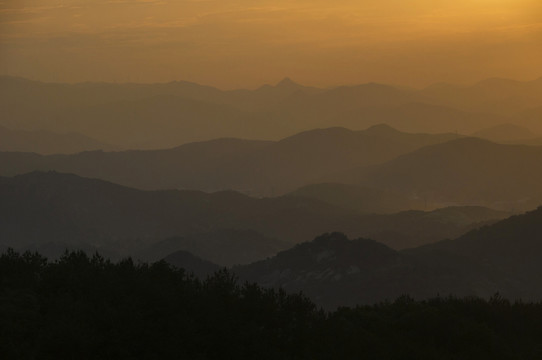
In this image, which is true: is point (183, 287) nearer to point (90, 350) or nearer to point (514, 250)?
point (90, 350)

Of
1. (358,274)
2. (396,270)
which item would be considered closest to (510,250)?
(396,270)

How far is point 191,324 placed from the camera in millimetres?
36781

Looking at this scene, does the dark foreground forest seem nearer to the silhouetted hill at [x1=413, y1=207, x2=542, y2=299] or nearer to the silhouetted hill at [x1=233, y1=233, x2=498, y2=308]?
the silhouetted hill at [x1=233, y1=233, x2=498, y2=308]

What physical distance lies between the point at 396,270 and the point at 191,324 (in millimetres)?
91545

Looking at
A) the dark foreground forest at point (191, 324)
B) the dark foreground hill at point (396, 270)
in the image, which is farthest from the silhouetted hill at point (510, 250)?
the dark foreground forest at point (191, 324)

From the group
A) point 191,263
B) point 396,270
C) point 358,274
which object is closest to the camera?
point 396,270

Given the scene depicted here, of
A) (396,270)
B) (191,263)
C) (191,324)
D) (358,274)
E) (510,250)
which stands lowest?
(191,324)

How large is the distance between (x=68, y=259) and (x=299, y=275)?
88540 mm

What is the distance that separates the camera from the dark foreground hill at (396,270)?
4712 inches

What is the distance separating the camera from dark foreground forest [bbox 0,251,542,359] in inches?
1324

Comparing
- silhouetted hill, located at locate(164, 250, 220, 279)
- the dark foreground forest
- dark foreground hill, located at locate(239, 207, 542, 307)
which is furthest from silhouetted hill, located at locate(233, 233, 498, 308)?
the dark foreground forest

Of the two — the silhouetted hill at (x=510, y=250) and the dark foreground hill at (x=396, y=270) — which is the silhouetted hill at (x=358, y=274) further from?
the silhouetted hill at (x=510, y=250)

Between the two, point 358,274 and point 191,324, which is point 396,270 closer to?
point 358,274

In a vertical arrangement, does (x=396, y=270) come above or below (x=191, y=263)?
below
